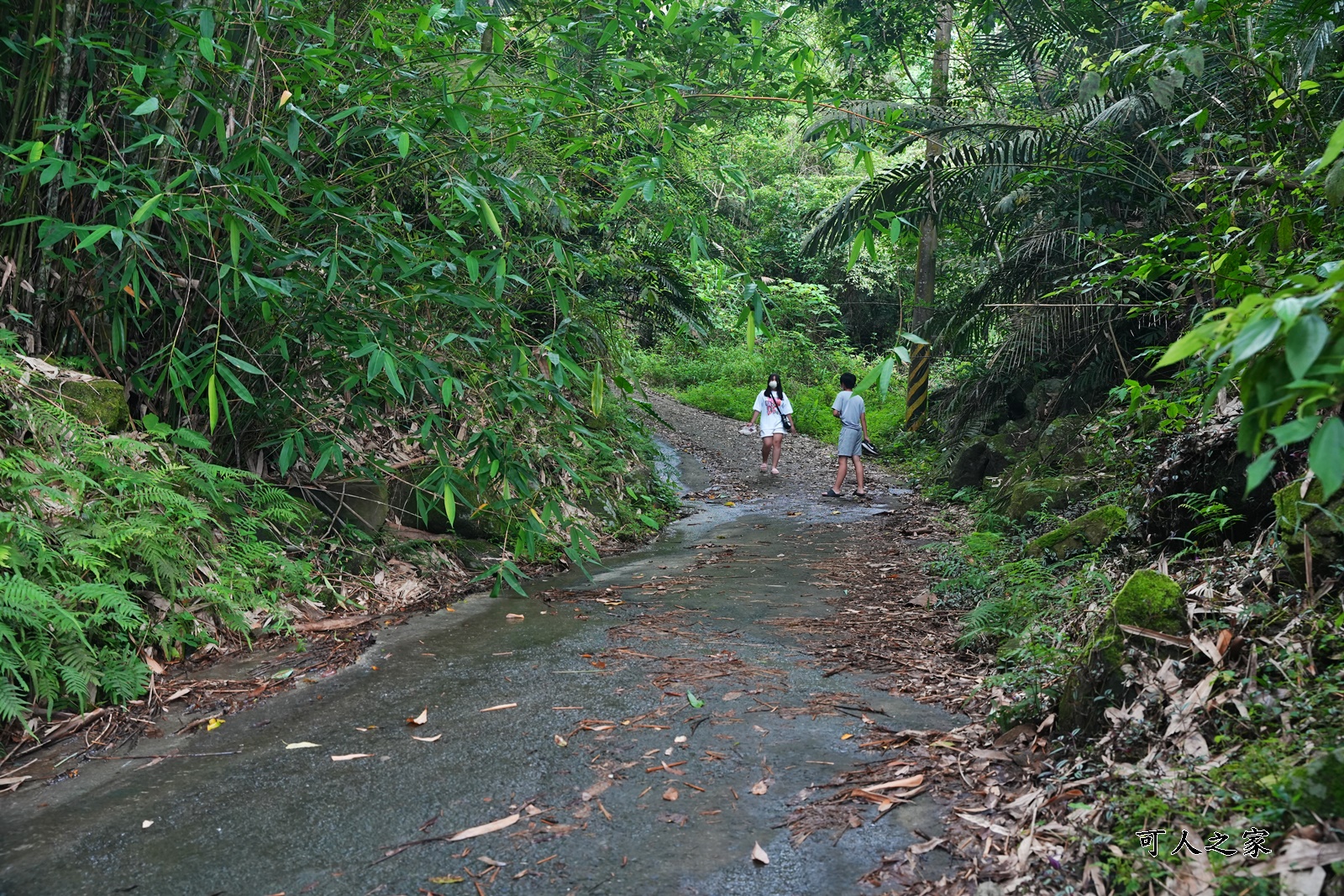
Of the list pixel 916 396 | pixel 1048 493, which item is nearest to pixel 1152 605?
pixel 1048 493

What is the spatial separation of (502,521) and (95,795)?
163 inches

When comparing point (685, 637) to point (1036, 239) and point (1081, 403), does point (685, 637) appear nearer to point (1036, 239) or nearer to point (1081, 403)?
point (1081, 403)

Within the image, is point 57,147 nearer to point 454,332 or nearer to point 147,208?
point 147,208

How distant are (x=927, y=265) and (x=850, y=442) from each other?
5304 mm

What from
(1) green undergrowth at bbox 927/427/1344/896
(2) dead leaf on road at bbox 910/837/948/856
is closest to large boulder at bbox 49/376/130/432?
(2) dead leaf on road at bbox 910/837/948/856

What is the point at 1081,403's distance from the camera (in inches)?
359

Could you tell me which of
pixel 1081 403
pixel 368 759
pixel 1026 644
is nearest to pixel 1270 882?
pixel 1026 644

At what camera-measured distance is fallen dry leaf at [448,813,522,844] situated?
2.89 meters

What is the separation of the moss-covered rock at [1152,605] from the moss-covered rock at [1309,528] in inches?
14.9

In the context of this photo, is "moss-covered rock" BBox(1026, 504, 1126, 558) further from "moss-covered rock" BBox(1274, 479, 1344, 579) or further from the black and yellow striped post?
the black and yellow striped post

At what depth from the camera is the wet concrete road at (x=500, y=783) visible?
2688 mm

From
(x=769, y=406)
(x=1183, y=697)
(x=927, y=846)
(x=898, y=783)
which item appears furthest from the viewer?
(x=769, y=406)

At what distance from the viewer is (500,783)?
3.27m

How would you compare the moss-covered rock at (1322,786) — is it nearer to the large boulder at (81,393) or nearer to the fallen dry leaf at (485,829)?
the fallen dry leaf at (485,829)
